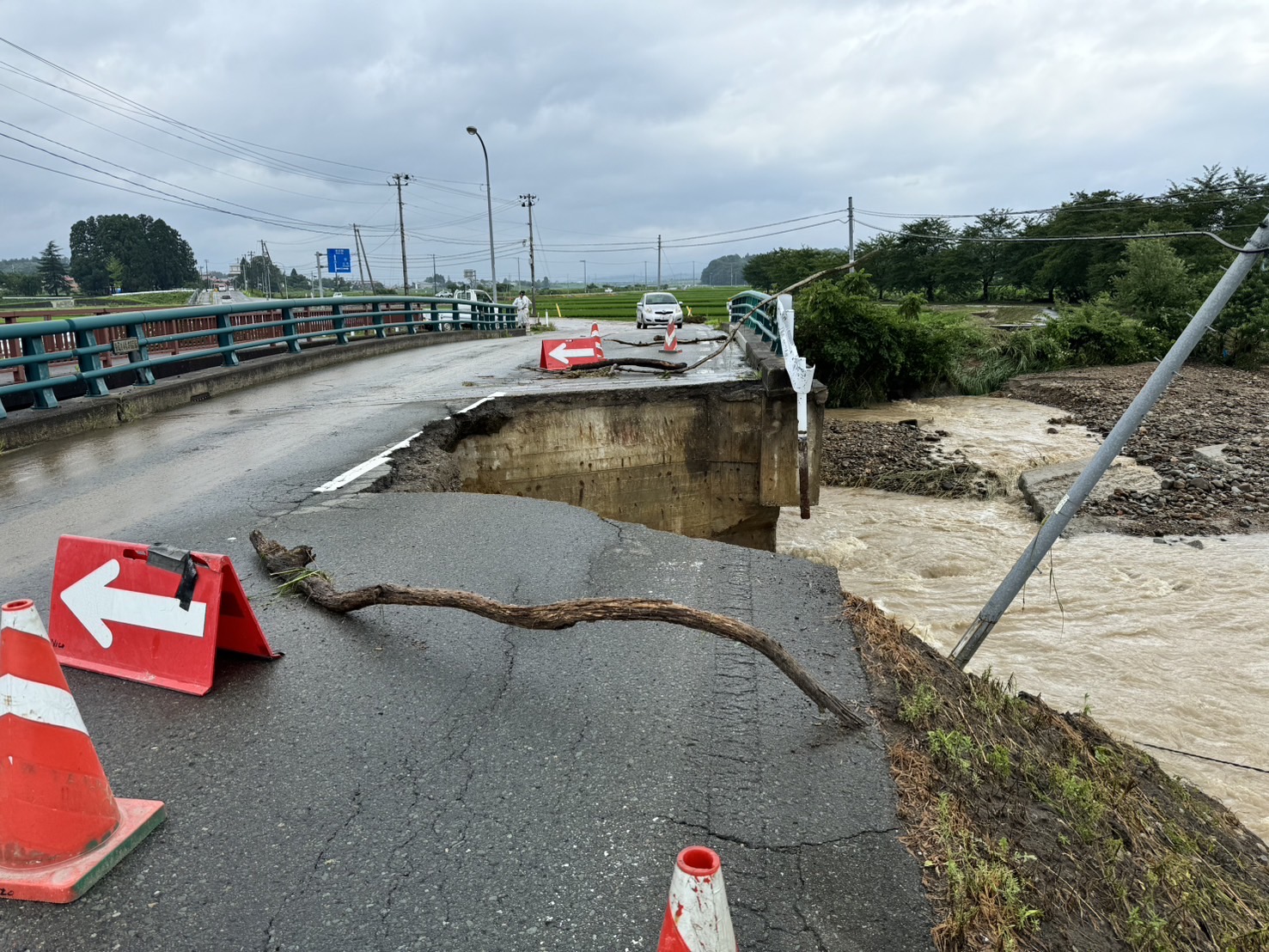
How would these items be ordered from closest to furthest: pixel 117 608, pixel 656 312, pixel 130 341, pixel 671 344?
pixel 117 608 → pixel 130 341 → pixel 671 344 → pixel 656 312

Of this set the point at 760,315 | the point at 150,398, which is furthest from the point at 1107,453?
the point at 760,315

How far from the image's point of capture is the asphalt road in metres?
2.38

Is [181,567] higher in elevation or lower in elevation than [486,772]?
higher

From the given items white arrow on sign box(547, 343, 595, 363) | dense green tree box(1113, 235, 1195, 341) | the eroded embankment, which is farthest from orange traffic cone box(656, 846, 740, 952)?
dense green tree box(1113, 235, 1195, 341)

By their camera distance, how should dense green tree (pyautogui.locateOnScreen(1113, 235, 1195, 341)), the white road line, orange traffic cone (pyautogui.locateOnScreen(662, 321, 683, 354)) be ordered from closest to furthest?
1. the white road line
2. orange traffic cone (pyautogui.locateOnScreen(662, 321, 683, 354))
3. dense green tree (pyautogui.locateOnScreen(1113, 235, 1195, 341))

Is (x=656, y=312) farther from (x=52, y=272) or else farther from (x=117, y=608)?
(x=52, y=272)

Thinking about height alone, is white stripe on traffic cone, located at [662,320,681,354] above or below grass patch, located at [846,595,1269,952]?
above

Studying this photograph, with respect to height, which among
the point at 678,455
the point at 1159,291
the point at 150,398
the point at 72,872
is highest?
the point at 1159,291

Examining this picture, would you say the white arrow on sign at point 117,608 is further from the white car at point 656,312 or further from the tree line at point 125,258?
the tree line at point 125,258

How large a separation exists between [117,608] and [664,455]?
8.93 meters

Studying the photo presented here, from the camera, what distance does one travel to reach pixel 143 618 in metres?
3.72

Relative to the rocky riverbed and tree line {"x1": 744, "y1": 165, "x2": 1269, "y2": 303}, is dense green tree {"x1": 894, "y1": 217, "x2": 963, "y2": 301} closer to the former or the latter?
tree line {"x1": 744, "y1": 165, "x2": 1269, "y2": 303}

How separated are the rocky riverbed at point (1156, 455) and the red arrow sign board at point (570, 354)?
5733mm

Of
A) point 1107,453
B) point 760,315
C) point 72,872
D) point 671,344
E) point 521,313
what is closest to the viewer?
point 72,872
